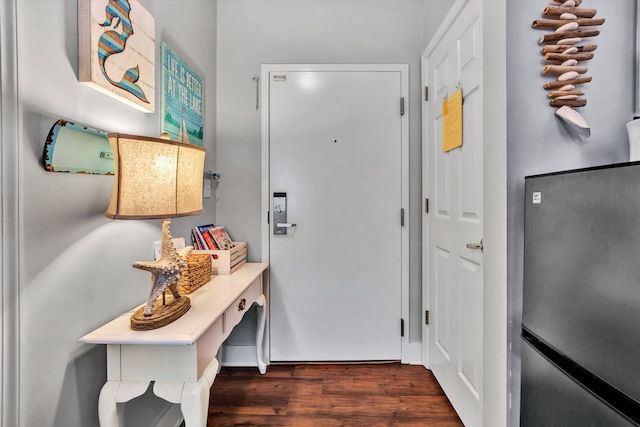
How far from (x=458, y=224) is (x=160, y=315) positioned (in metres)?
1.37

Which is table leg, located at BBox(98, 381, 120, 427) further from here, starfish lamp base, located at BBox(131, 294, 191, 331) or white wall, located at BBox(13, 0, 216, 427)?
starfish lamp base, located at BBox(131, 294, 191, 331)

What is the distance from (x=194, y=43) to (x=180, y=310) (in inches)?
59.5

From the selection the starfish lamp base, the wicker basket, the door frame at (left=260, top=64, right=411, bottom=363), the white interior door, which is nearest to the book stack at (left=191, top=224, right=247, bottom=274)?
the wicker basket

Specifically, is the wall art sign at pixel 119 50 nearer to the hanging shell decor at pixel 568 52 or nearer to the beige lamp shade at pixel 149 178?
the beige lamp shade at pixel 149 178

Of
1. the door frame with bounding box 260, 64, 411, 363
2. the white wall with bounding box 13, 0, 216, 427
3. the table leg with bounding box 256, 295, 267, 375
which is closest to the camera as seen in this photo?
the white wall with bounding box 13, 0, 216, 427

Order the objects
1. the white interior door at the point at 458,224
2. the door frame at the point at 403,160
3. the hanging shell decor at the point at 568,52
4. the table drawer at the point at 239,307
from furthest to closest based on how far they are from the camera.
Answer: the door frame at the point at 403,160 → the white interior door at the point at 458,224 → the table drawer at the point at 239,307 → the hanging shell decor at the point at 568,52

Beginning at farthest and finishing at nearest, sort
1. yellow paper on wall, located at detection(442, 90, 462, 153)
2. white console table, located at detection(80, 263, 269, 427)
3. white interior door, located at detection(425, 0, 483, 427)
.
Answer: yellow paper on wall, located at detection(442, 90, 462, 153), white interior door, located at detection(425, 0, 483, 427), white console table, located at detection(80, 263, 269, 427)

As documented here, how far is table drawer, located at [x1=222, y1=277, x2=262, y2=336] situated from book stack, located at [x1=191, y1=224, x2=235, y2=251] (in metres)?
0.31

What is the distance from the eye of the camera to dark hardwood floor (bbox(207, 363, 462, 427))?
152 centimetres

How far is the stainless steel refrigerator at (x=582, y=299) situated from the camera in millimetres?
639

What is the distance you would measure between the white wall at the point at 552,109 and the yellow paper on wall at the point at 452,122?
1.41 feet

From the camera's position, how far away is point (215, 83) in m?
2.01

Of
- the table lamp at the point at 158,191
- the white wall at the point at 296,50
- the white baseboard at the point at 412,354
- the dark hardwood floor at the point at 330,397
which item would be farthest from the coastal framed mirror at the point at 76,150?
the white baseboard at the point at 412,354

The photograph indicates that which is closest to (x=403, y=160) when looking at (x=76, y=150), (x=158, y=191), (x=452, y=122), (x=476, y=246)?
(x=452, y=122)
